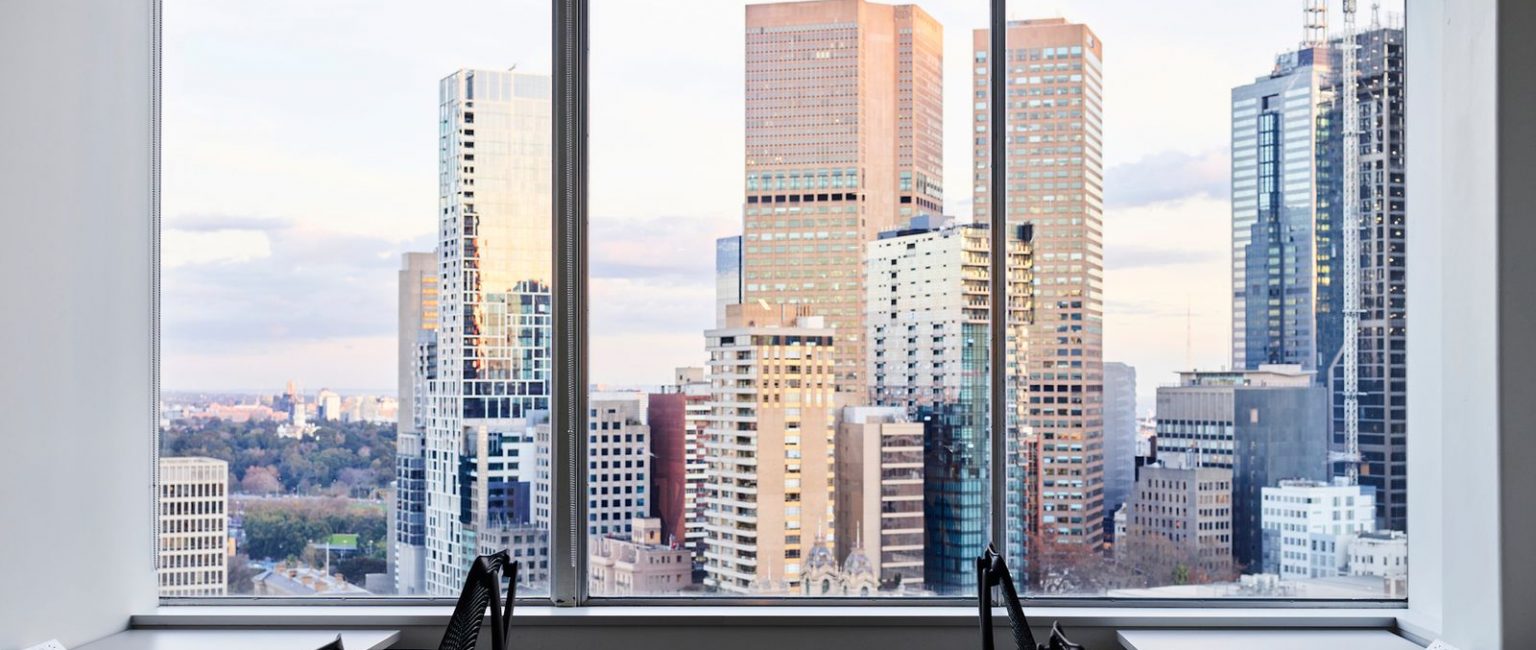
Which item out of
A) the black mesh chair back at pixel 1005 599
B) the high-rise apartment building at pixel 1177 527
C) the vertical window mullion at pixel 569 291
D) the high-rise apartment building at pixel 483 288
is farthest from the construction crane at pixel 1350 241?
the high-rise apartment building at pixel 483 288

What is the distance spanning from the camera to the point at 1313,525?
3.00 metres

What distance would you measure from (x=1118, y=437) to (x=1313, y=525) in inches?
23.5

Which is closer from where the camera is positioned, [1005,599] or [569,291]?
[1005,599]

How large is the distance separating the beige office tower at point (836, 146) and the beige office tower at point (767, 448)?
0.07 m

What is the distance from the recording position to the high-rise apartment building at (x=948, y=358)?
9.90ft

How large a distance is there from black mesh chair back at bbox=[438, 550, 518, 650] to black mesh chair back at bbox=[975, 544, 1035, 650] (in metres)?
0.96

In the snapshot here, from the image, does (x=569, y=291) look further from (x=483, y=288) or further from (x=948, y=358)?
(x=948, y=358)

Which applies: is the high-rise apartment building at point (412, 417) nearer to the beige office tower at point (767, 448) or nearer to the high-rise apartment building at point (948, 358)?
the beige office tower at point (767, 448)

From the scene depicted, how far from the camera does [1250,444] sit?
3.01 metres

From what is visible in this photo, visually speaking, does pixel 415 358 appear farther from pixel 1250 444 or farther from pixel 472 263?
pixel 1250 444
